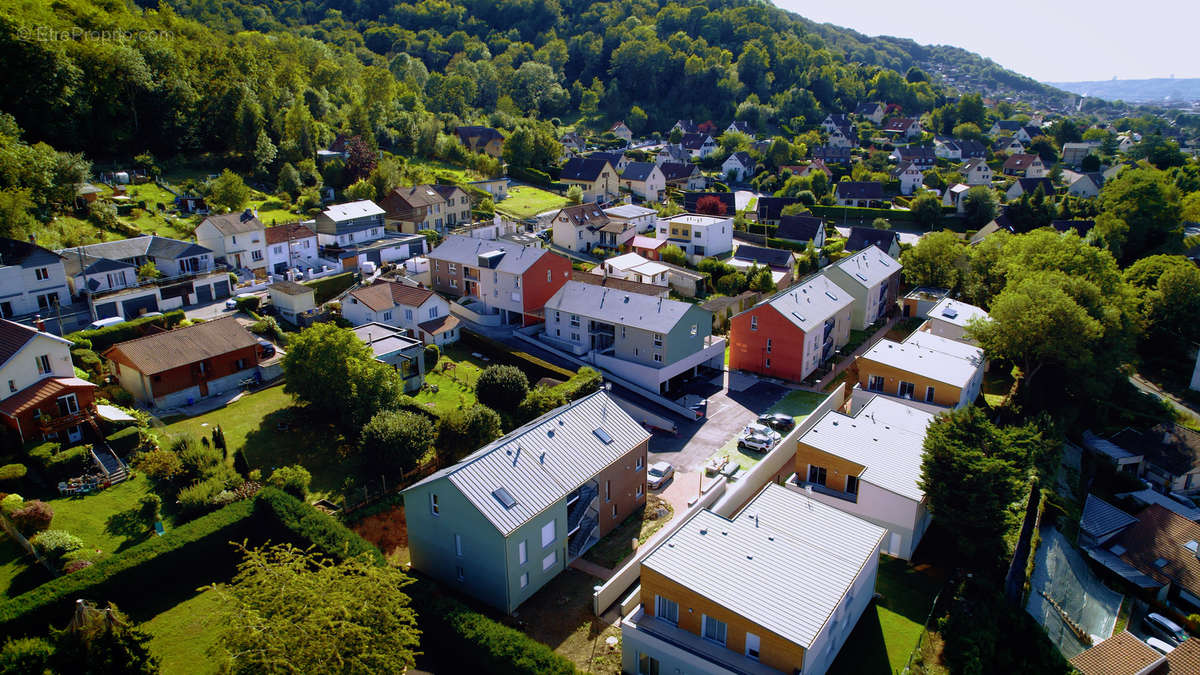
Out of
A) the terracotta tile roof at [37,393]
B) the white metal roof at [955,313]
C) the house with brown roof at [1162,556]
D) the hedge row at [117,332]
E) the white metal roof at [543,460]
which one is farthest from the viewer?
the white metal roof at [955,313]

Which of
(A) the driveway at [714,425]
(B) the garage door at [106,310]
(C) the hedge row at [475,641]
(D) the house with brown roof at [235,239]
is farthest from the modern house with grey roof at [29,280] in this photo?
(A) the driveway at [714,425]

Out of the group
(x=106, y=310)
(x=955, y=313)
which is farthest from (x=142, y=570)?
(x=955, y=313)

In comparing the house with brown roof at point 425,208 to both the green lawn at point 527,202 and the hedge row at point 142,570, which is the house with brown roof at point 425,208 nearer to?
the green lawn at point 527,202

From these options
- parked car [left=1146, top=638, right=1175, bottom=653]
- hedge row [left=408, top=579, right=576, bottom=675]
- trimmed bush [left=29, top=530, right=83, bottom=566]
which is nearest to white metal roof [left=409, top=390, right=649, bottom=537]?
hedge row [left=408, top=579, right=576, bottom=675]

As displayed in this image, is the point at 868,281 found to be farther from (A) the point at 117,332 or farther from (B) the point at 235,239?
(A) the point at 117,332

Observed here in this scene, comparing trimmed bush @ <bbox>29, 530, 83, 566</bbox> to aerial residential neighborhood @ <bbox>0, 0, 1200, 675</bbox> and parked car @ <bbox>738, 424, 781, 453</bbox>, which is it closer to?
aerial residential neighborhood @ <bbox>0, 0, 1200, 675</bbox>

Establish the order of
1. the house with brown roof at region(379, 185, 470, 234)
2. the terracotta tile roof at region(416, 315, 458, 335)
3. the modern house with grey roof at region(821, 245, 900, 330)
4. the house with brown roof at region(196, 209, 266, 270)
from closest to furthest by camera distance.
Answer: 1. the terracotta tile roof at region(416, 315, 458, 335)
2. the house with brown roof at region(196, 209, 266, 270)
3. the modern house with grey roof at region(821, 245, 900, 330)
4. the house with brown roof at region(379, 185, 470, 234)

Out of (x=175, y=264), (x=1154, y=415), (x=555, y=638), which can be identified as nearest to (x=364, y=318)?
(x=175, y=264)
